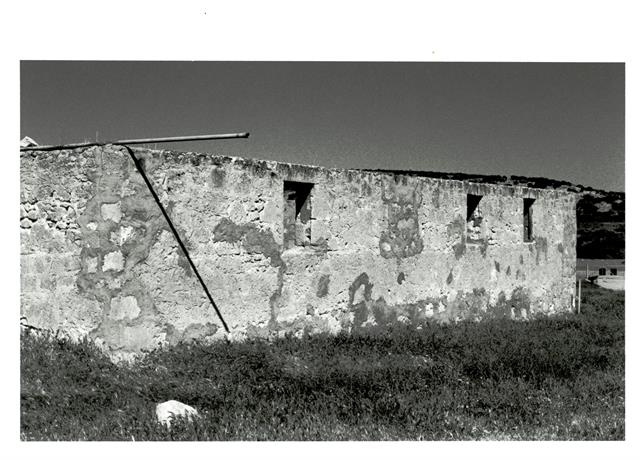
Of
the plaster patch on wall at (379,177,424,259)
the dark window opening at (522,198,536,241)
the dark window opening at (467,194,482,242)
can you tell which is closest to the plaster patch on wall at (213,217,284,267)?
the plaster patch on wall at (379,177,424,259)

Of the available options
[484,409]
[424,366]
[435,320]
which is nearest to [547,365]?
[424,366]

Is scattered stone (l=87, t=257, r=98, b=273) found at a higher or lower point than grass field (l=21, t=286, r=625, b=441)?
higher

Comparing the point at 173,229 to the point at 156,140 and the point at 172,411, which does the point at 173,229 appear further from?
the point at 172,411

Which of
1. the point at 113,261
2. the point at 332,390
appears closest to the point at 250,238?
the point at 113,261

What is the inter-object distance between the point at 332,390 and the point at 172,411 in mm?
1522

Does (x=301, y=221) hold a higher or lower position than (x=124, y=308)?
higher

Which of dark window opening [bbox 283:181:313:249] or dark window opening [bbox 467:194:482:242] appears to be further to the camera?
dark window opening [bbox 467:194:482:242]

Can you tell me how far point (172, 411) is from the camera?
535cm

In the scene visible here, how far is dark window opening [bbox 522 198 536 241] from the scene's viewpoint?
12453 millimetres

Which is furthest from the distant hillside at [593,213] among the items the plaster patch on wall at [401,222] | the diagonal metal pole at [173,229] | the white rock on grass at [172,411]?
the white rock on grass at [172,411]

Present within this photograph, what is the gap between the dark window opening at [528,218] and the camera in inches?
490

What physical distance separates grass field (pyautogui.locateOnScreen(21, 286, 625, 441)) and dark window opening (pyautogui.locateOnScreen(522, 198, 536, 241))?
4.13m

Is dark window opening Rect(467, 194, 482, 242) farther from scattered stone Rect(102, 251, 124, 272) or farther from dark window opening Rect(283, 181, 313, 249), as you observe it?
scattered stone Rect(102, 251, 124, 272)

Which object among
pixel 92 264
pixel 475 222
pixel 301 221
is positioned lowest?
pixel 92 264
